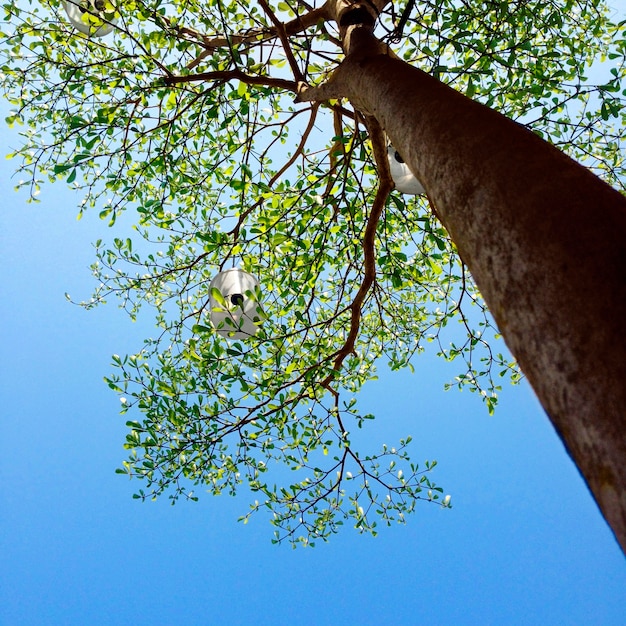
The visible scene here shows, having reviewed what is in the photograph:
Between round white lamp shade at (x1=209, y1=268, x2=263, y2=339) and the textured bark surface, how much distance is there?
2197mm

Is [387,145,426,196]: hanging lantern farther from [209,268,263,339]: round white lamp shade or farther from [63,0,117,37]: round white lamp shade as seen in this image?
[63,0,117,37]: round white lamp shade

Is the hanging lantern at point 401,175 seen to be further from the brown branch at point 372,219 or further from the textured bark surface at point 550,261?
the textured bark surface at point 550,261

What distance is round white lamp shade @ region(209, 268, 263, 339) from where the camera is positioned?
11.4ft

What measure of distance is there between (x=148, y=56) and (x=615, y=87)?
3807 mm

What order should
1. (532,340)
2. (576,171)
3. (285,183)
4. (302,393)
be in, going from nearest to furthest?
(532,340) < (576,171) < (285,183) < (302,393)

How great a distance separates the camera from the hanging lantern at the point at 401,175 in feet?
12.2

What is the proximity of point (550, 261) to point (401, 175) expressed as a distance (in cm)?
304

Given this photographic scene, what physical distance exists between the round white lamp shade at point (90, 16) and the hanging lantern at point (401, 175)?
2.38m

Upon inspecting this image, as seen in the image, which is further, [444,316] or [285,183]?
[444,316]

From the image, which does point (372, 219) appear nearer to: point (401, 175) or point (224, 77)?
point (401, 175)

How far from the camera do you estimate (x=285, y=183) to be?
425 centimetres

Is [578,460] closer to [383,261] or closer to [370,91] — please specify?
[370,91]

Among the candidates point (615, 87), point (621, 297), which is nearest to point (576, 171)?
point (621, 297)

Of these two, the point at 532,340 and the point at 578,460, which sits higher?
the point at 532,340
